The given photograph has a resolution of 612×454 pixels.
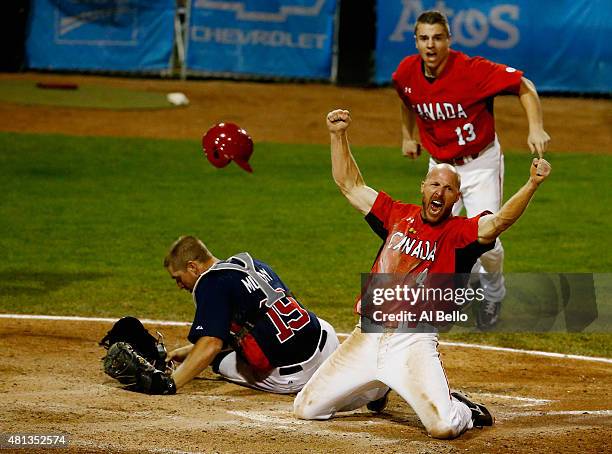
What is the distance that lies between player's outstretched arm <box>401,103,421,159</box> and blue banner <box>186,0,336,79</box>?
12025 mm

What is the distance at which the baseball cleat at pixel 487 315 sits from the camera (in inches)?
343

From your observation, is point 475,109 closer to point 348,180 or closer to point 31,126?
point 348,180

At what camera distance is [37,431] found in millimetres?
5391

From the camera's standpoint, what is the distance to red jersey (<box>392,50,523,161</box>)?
8.28 meters

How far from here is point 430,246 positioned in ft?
19.6

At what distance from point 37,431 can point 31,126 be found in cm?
1280

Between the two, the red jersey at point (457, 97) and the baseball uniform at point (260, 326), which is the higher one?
the red jersey at point (457, 97)

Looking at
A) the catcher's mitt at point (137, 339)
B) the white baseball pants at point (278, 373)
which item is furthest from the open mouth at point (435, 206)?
the catcher's mitt at point (137, 339)

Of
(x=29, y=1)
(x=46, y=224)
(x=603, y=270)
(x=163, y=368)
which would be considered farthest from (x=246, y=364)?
(x=29, y=1)

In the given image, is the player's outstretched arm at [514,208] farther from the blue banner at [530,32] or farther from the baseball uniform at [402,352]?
the blue banner at [530,32]

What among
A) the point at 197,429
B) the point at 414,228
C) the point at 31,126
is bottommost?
the point at 31,126

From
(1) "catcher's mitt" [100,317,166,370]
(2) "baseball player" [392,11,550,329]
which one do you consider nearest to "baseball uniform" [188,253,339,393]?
(1) "catcher's mitt" [100,317,166,370]

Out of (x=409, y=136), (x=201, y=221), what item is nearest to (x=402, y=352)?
(x=409, y=136)

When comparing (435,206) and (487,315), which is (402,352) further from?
(487,315)
